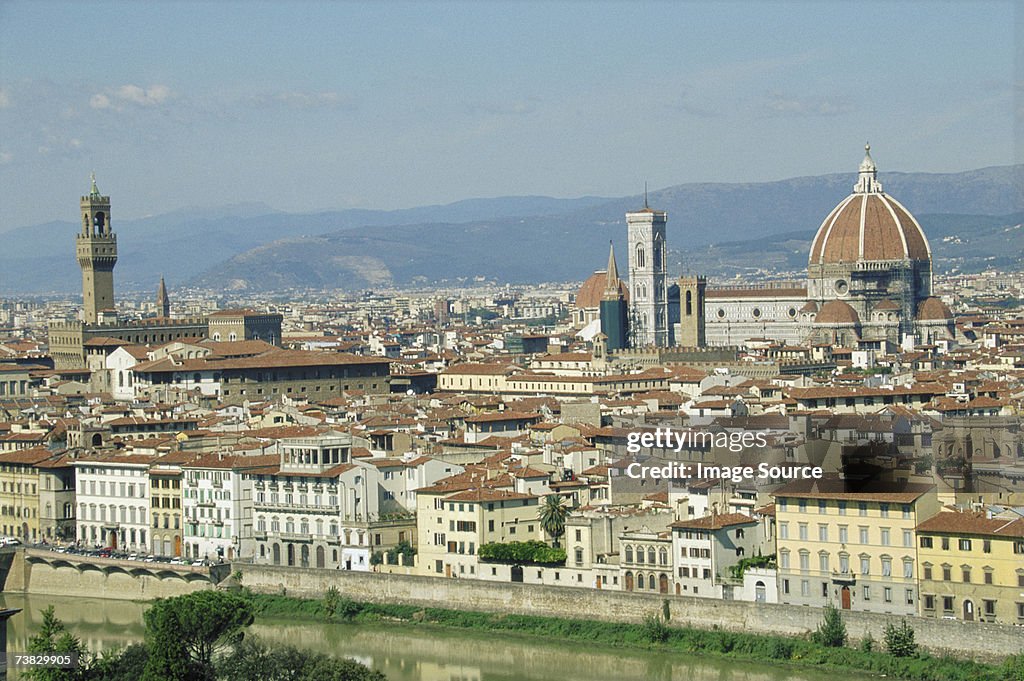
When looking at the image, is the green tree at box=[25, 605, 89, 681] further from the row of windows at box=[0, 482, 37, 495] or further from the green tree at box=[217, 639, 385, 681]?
the row of windows at box=[0, 482, 37, 495]

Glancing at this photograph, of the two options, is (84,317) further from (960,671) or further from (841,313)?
(960,671)

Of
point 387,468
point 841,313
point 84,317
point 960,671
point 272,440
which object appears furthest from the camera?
point 841,313

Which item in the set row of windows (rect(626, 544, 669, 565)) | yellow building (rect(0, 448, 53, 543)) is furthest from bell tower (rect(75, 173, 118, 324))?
row of windows (rect(626, 544, 669, 565))

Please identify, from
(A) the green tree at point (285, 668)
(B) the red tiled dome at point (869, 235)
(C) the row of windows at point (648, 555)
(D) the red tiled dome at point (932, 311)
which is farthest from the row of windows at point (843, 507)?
(B) the red tiled dome at point (869, 235)

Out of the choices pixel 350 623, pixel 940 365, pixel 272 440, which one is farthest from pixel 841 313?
pixel 350 623

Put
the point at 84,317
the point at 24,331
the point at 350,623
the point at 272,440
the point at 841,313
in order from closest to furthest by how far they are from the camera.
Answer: the point at 350,623, the point at 272,440, the point at 84,317, the point at 841,313, the point at 24,331

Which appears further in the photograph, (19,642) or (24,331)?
(24,331)

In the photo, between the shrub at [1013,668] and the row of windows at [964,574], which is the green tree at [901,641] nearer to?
the row of windows at [964,574]
